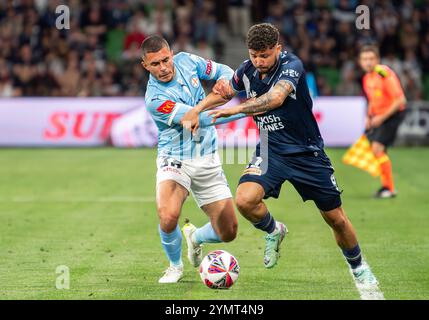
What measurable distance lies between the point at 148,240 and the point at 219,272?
2.88 m

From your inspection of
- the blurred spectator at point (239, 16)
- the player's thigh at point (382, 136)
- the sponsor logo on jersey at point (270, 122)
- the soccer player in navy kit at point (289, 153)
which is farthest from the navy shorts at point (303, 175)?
the blurred spectator at point (239, 16)

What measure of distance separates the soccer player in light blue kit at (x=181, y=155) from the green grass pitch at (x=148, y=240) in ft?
1.27

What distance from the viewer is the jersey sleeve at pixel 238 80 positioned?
8.08 meters

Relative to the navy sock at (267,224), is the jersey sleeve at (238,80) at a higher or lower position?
higher

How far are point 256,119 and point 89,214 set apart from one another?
4910mm

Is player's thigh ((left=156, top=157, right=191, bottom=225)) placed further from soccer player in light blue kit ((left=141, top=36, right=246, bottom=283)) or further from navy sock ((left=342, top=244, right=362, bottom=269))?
navy sock ((left=342, top=244, right=362, bottom=269))

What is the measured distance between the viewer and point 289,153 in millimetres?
7910

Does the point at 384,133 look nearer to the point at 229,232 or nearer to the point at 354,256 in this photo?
the point at 229,232

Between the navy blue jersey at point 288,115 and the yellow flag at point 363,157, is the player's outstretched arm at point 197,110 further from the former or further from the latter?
the yellow flag at point 363,157

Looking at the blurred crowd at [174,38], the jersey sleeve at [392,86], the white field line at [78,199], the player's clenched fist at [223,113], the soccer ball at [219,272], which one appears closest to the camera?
the player's clenched fist at [223,113]

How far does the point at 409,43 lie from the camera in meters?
24.9

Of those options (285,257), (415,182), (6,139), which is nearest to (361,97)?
(415,182)

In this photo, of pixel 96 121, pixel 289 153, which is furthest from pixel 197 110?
pixel 96 121

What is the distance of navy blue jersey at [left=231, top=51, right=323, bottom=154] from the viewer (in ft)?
25.7
